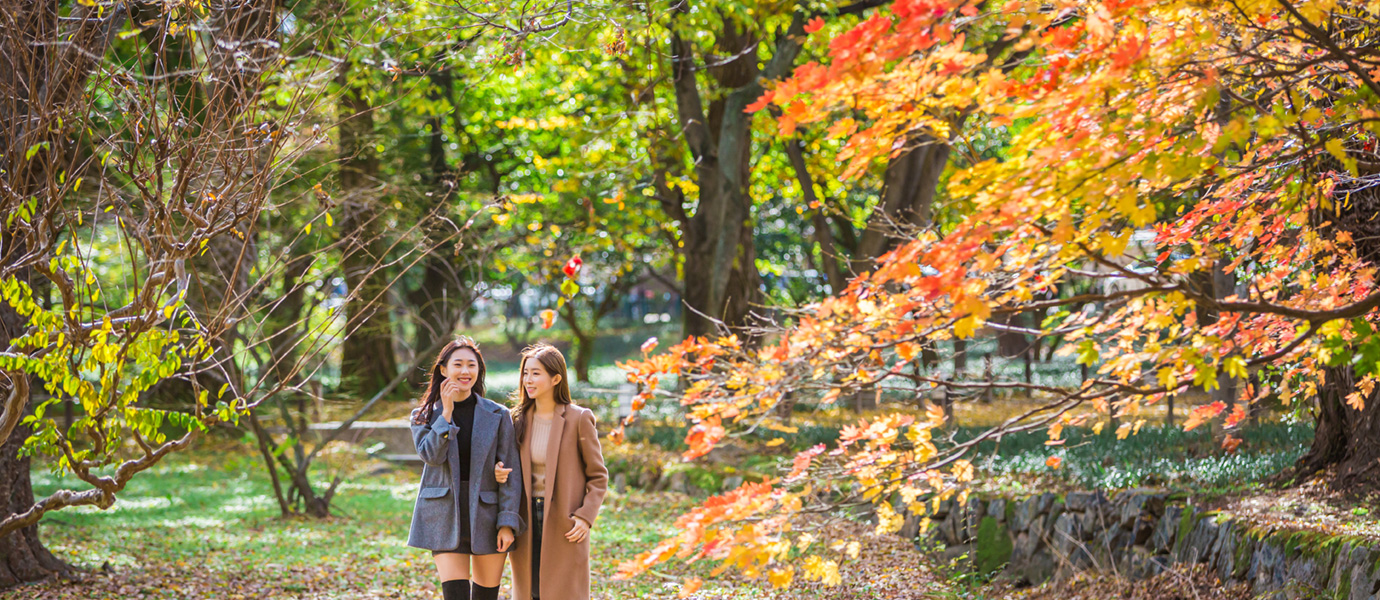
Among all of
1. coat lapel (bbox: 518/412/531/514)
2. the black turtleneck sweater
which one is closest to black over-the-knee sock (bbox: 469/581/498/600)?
coat lapel (bbox: 518/412/531/514)

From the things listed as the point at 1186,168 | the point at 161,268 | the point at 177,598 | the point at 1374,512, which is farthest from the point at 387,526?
the point at 1186,168

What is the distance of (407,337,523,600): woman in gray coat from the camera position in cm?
385

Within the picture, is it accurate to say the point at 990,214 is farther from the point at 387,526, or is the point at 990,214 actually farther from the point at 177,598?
the point at 387,526

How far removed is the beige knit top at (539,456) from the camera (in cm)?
404

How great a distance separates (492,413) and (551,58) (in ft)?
24.7

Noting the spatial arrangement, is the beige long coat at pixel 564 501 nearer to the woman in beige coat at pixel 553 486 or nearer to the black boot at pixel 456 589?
the woman in beige coat at pixel 553 486

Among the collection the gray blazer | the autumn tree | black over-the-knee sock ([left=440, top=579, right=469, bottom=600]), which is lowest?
black over-the-knee sock ([left=440, top=579, right=469, bottom=600])

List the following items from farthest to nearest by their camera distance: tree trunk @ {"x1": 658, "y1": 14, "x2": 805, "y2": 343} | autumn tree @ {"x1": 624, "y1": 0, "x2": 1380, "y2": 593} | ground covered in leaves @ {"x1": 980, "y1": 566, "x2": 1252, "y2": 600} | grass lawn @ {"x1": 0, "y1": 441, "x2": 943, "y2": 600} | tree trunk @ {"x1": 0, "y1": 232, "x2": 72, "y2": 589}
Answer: tree trunk @ {"x1": 658, "y1": 14, "x2": 805, "y2": 343}
grass lawn @ {"x1": 0, "y1": 441, "x2": 943, "y2": 600}
tree trunk @ {"x1": 0, "y1": 232, "x2": 72, "y2": 589}
ground covered in leaves @ {"x1": 980, "y1": 566, "x2": 1252, "y2": 600}
autumn tree @ {"x1": 624, "y1": 0, "x2": 1380, "y2": 593}

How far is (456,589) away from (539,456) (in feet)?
2.03

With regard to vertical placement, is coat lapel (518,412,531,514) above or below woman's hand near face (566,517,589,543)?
above

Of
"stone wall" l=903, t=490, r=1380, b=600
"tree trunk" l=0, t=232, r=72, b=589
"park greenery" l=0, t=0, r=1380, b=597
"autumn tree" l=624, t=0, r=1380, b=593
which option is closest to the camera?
"autumn tree" l=624, t=0, r=1380, b=593

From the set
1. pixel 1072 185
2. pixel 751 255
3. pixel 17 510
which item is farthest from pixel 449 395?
pixel 751 255

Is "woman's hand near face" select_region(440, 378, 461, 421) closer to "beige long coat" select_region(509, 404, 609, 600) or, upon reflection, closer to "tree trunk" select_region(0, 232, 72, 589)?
"beige long coat" select_region(509, 404, 609, 600)

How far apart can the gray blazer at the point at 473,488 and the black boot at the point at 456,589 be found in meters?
0.17
